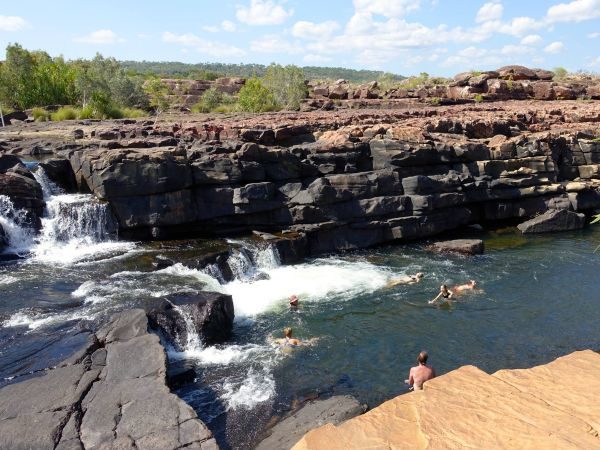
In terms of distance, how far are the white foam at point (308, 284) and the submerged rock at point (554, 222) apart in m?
10.0

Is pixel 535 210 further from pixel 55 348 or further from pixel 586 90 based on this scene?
pixel 586 90

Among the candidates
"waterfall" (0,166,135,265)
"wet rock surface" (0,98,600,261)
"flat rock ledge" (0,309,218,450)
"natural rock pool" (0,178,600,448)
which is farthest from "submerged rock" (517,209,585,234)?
"flat rock ledge" (0,309,218,450)

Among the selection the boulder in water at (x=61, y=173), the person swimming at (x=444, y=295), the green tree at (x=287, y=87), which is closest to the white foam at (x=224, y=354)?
the person swimming at (x=444, y=295)

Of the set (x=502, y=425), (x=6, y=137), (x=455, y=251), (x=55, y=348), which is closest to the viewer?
(x=502, y=425)

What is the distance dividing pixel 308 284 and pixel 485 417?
12.5 metres

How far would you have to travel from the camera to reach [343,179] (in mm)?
24078

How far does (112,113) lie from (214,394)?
35149 millimetres

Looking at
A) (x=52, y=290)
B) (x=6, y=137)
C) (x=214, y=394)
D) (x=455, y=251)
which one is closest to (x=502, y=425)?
(x=214, y=394)

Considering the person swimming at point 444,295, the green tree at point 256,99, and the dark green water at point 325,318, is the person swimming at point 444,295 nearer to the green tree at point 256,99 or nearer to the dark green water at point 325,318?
the dark green water at point 325,318

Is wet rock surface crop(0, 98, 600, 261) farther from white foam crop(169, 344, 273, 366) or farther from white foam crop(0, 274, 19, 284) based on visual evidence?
white foam crop(169, 344, 273, 366)

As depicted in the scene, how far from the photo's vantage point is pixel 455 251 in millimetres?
23031

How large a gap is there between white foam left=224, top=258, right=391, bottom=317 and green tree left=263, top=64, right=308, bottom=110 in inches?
1116

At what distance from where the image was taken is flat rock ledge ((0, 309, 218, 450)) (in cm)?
805

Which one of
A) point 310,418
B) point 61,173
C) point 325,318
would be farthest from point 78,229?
point 310,418
